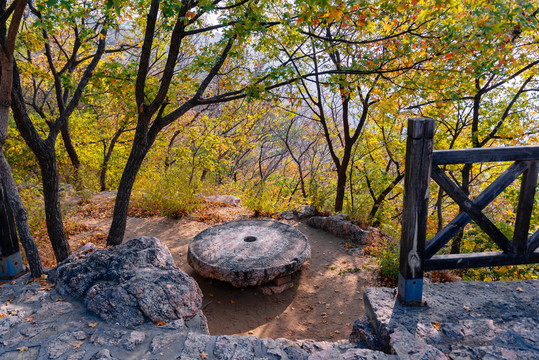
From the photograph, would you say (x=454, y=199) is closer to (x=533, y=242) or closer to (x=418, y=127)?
(x=418, y=127)

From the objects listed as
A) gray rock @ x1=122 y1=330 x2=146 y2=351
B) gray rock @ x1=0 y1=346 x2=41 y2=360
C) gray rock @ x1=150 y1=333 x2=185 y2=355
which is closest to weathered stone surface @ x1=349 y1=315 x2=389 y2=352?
gray rock @ x1=150 y1=333 x2=185 y2=355

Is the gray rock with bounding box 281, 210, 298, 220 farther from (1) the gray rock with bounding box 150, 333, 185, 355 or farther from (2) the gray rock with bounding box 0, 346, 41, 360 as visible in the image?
(2) the gray rock with bounding box 0, 346, 41, 360

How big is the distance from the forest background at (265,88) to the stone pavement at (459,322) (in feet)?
6.70

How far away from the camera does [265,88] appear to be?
14.0 feet

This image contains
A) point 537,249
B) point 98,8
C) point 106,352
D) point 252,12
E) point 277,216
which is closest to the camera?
point 106,352

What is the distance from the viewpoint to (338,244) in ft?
20.9

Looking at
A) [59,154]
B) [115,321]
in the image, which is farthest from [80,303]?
[59,154]

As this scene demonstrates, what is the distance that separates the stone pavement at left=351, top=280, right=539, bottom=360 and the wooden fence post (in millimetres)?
192

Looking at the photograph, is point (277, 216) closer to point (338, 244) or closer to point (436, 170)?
point (338, 244)

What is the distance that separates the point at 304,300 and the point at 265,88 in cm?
319

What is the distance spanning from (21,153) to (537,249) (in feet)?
48.4

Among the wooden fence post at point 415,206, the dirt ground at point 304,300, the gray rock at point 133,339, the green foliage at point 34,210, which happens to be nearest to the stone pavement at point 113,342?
the gray rock at point 133,339

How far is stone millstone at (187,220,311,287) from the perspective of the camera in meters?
4.49

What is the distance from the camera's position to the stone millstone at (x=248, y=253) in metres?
4.49
